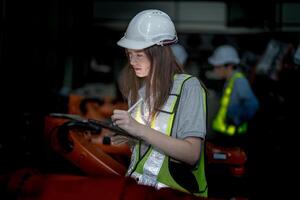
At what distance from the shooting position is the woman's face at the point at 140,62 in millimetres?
2432

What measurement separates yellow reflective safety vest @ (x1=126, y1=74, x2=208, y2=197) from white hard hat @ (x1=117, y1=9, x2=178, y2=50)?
210 millimetres

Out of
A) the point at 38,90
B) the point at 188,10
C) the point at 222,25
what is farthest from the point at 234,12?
the point at 38,90

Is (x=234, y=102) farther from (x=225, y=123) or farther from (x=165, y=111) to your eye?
(x=165, y=111)

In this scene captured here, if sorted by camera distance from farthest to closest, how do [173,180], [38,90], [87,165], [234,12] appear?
[234,12] < [38,90] < [87,165] < [173,180]

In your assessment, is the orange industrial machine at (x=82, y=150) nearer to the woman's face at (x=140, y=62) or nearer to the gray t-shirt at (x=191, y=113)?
the woman's face at (x=140, y=62)

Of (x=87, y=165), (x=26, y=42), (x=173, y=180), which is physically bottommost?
(x=87, y=165)

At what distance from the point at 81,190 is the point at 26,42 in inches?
189

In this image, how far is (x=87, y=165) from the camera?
3438mm

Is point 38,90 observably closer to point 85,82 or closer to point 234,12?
point 85,82

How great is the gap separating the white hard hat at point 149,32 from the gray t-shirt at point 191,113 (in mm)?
258

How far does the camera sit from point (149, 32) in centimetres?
243

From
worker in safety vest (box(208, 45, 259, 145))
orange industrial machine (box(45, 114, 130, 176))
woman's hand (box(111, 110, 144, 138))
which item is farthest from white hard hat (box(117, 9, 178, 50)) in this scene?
worker in safety vest (box(208, 45, 259, 145))

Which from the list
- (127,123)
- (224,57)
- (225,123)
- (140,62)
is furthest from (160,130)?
(224,57)

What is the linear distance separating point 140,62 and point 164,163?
0.52 m
